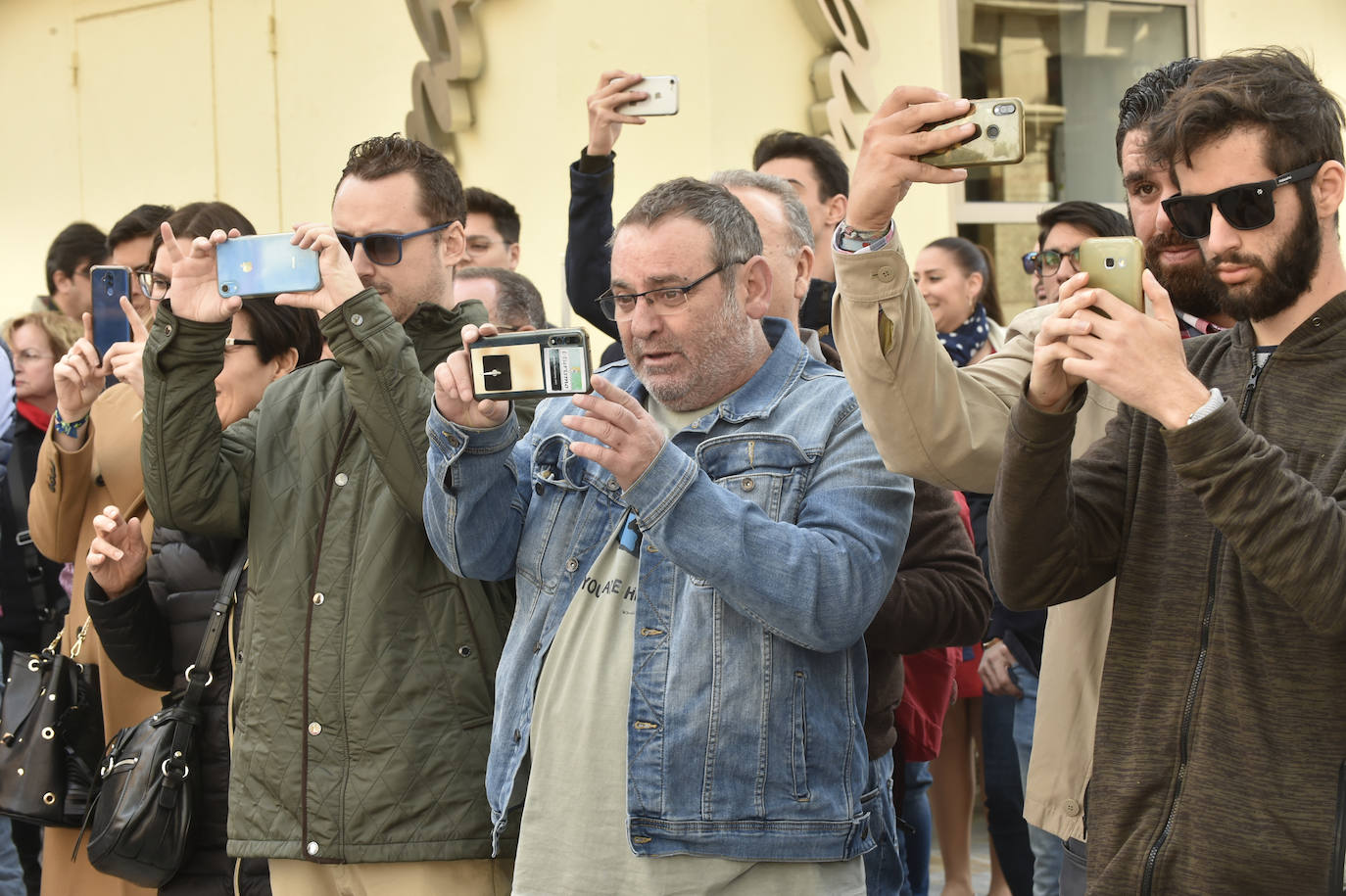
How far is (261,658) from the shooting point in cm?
312

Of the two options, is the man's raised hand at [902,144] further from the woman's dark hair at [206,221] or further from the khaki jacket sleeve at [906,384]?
the woman's dark hair at [206,221]

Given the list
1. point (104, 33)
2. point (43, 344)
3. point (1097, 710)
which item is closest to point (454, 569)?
point (1097, 710)

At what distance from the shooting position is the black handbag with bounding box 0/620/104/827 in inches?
150

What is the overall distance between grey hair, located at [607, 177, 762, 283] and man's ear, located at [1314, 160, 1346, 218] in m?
1.05

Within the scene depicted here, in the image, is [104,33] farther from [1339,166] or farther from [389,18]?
[1339,166]

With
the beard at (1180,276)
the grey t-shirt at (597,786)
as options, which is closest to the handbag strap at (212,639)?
the grey t-shirt at (597,786)

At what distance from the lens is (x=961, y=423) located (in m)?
2.44

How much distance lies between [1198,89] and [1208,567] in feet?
2.31

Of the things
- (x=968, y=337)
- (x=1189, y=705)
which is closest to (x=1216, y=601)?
(x=1189, y=705)

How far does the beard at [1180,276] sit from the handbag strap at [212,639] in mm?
2057

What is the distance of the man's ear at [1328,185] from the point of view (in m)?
2.15

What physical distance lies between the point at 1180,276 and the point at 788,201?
111 centimetres

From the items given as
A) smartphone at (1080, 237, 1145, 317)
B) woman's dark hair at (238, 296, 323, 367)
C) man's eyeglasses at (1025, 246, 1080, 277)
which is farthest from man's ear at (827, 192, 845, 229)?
smartphone at (1080, 237, 1145, 317)

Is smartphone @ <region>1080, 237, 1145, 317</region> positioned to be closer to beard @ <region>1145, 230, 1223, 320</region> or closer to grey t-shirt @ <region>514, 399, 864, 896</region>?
beard @ <region>1145, 230, 1223, 320</region>
